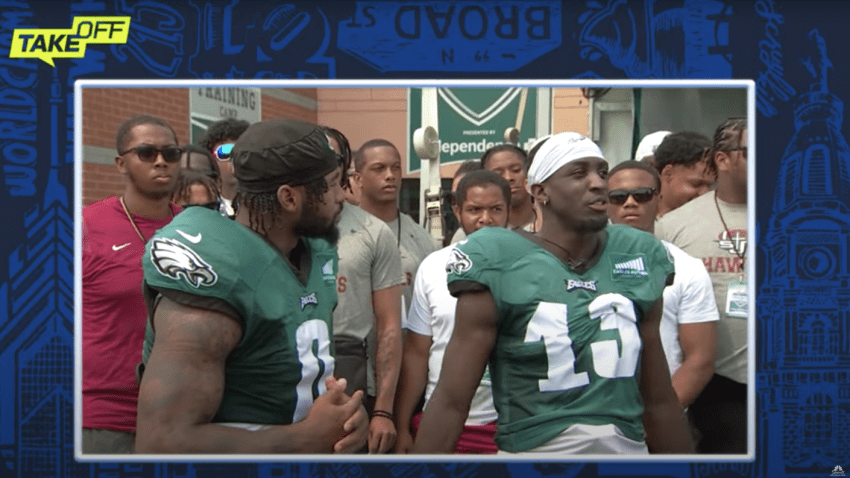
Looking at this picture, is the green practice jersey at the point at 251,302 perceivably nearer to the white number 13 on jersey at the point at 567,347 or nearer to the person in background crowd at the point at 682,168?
the white number 13 on jersey at the point at 567,347

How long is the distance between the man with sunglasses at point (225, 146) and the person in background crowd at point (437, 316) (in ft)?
2.14

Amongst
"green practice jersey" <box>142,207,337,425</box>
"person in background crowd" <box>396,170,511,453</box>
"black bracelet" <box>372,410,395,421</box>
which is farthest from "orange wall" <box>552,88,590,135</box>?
"black bracelet" <box>372,410,395,421</box>

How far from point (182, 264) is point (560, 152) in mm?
1222

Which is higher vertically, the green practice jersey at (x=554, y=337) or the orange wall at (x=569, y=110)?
the orange wall at (x=569, y=110)

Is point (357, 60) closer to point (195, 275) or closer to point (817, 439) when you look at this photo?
point (195, 275)

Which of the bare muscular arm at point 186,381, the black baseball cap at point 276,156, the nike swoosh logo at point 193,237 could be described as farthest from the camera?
the black baseball cap at point 276,156

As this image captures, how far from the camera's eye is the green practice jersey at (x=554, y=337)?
9.53 feet

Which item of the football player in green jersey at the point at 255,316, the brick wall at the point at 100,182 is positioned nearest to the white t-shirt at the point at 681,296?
the football player in green jersey at the point at 255,316

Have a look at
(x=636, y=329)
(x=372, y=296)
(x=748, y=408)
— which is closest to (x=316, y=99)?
(x=372, y=296)

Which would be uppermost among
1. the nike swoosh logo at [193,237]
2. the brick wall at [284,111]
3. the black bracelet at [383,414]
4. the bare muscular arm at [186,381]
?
the brick wall at [284,111]

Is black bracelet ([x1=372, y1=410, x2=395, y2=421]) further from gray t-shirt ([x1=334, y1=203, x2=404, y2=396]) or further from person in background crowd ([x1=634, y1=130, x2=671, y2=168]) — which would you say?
person in background crowd ([x1=634, y1=130, x2=671, y2=168])

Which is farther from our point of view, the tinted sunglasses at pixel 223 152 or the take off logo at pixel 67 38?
the take off logo at pixel 67 38

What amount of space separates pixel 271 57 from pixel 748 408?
1.82 m

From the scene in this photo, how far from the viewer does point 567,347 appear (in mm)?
2898
